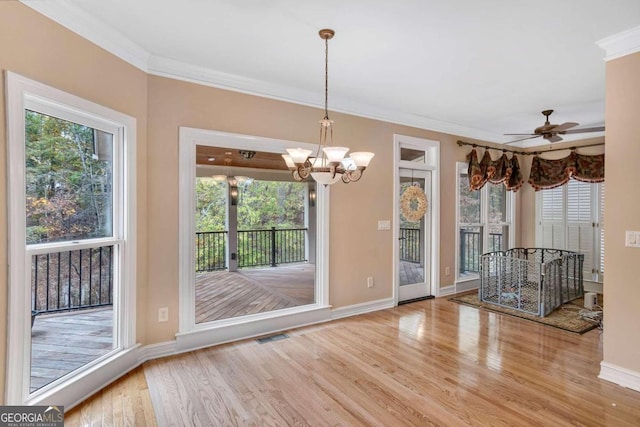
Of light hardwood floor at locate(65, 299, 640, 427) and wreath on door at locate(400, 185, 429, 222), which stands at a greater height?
wreath on door at locate(400, 185, 429, 222)

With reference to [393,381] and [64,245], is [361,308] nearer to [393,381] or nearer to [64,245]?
[393,381]

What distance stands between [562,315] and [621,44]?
326 cm

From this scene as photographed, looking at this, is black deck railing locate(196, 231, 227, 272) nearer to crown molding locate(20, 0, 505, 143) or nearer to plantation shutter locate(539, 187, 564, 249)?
crown molding locate(20, 0, 505, 143)

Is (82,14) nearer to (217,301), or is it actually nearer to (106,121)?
(106,121)

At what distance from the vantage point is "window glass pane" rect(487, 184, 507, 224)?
6.06 meters

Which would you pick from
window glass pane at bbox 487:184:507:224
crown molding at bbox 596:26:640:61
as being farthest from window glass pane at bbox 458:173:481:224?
crown molding at bbox 596:26:640:61

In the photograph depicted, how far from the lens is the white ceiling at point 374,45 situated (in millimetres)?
2232

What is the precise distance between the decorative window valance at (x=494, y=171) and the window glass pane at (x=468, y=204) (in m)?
0.13

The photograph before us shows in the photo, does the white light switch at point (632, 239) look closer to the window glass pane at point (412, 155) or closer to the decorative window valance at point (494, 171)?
the window glass pane at point (412, 155)

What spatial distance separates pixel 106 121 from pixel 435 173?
4.38m

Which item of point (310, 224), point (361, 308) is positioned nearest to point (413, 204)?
point (310, 224)

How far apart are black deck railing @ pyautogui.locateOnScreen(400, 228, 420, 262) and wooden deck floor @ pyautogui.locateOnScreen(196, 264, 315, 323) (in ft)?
4.59

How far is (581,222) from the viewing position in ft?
18.6

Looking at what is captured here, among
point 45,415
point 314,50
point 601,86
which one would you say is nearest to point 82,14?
point 314,50
